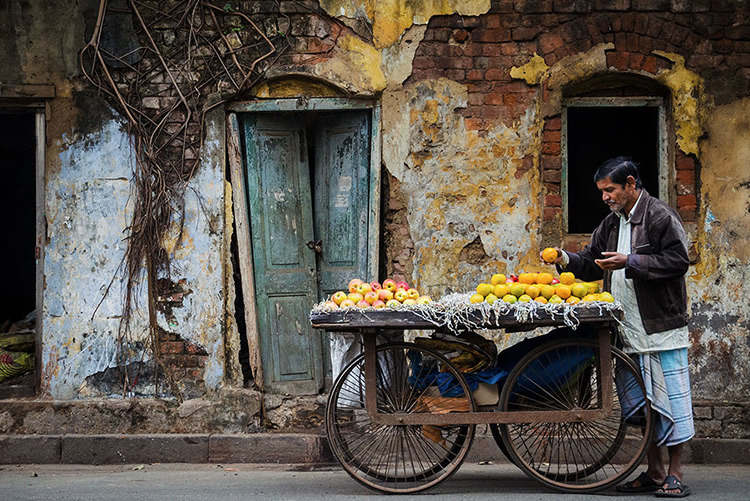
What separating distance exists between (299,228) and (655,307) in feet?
11.3

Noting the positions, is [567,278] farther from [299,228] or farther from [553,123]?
[299,228]

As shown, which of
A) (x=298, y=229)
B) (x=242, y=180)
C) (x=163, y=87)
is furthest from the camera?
(x=298, y=229)

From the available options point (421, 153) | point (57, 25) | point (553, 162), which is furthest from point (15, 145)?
point (553, 162)

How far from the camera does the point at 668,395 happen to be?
526cm

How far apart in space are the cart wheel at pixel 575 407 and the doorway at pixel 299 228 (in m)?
2.41

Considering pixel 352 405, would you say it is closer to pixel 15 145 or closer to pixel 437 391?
pixel 437 391

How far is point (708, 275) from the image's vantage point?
23.7 ft

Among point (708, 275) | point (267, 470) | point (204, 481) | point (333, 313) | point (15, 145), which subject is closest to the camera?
point (333, 313)

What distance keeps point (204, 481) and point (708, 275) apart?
172 inches

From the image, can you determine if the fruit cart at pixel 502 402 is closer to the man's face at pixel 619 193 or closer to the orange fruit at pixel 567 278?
the orange fruit at pixel 567 278

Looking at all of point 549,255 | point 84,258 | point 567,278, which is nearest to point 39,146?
point 84,258

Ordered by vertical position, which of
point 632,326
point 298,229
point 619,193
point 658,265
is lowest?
Result: point 632,326

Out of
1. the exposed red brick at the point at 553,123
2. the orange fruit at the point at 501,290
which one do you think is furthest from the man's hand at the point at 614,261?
the exposed red brick at the point at 553,123

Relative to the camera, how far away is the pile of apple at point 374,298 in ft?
17.5
